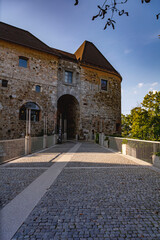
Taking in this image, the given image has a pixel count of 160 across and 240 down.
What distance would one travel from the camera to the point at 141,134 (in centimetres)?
866

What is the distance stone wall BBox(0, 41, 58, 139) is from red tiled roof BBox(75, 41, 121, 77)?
4.95 m

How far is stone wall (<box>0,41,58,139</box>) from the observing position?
48.5ft

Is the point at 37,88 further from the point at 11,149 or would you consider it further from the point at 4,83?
the point at 11,149

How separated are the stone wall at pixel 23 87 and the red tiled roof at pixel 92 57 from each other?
4.95m

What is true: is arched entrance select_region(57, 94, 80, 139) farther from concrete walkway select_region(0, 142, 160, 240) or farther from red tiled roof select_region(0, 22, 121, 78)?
concrete walkway select_region(0, 142, 160, 240)

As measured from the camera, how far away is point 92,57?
22500 millimetres

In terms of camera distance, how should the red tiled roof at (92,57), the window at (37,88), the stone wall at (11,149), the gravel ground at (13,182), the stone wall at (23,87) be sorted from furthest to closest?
the red tiled roof at (92,57), the window at (37,88), the stone wall at (23,87), the stone wall at (11,149), the gravel ground at (13,182)

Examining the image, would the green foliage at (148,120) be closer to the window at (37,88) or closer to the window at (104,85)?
the window at (37,88)

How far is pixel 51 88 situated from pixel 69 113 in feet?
19.2

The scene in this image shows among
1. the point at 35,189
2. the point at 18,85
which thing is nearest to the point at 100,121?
the point at 18,85

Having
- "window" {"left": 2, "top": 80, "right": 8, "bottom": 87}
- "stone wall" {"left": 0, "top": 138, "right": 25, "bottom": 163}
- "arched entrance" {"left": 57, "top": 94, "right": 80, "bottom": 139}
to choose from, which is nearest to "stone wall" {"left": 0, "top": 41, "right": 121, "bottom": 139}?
"arched entrance" {"left": 57, "top": 94, "right": 80, "bottom": 139}

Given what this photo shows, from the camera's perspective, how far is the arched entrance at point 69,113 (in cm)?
2015

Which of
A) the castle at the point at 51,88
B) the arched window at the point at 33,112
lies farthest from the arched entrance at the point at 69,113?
the arched window at the point at 33,112

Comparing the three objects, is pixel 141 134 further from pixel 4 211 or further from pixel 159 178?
pixel 4 211
